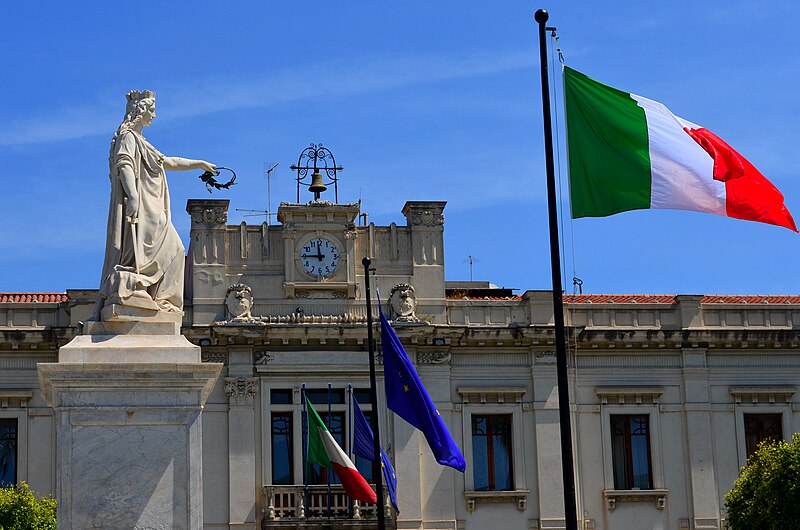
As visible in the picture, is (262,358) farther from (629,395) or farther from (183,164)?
(183,164)

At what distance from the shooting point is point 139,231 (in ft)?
60.8

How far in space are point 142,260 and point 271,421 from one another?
2793cm

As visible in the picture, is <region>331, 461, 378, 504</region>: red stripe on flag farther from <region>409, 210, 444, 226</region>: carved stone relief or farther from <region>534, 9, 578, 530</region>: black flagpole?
<region>534, 9, 578, 530</region>: black flagpole

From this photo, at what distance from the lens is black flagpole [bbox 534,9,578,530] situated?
19500mm

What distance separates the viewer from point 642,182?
20109 mm

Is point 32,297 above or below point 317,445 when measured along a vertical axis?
above

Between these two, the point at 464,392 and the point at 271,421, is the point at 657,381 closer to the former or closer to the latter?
the point at 464,392

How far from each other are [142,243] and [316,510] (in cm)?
2745

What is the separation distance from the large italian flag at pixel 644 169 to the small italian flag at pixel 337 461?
19.9 metres

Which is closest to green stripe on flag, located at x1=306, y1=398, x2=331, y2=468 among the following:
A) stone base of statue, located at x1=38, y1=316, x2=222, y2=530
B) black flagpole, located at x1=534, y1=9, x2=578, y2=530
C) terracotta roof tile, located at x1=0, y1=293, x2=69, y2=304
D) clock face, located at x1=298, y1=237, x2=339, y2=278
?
clock face, located at x1=298, y1=237, x2=339, y2=278

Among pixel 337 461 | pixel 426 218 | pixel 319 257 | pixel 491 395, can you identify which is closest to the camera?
pixel 337 461

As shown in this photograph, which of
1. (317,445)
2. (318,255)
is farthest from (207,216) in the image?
(317,445)

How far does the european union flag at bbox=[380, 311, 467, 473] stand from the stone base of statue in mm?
12965

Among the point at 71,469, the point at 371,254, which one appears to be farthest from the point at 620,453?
the point at 71,469
